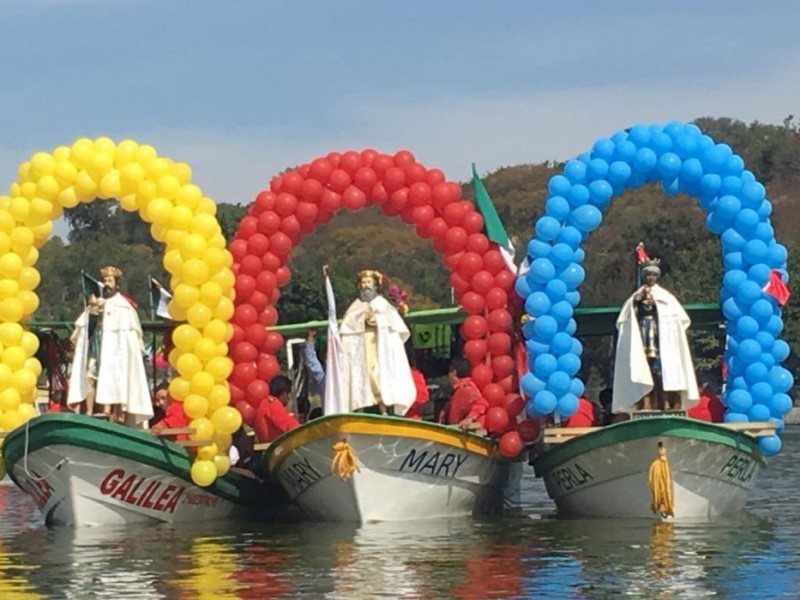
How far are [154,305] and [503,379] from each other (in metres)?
4.42

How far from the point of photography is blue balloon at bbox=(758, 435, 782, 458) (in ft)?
66.4

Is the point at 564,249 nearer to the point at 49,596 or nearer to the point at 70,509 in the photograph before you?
the point at 70,509

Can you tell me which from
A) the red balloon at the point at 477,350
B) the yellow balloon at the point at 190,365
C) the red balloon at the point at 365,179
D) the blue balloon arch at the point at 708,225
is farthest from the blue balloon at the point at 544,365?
the yellow balloon at the point at 190,365

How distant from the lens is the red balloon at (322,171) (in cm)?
2103

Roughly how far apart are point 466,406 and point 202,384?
3.05m

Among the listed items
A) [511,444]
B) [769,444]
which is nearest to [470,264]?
[511,444]

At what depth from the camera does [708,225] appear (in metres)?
20.8

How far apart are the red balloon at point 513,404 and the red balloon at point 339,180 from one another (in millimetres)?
3084

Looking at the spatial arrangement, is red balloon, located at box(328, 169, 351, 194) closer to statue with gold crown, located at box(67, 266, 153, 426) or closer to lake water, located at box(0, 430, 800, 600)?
statue with gold crown, located at box(67, 266, 153, 426)

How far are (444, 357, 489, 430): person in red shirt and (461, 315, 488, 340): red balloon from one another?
0.53 m

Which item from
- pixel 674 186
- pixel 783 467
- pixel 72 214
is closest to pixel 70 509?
pixel 674 186

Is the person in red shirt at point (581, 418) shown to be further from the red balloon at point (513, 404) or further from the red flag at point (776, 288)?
the red flag at point (776, 288)

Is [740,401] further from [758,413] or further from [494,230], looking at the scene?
[494,230]

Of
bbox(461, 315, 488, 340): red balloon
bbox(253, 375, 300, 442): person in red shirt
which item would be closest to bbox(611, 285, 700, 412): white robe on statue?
bbox(461, 315, 488, 340): red balloon
